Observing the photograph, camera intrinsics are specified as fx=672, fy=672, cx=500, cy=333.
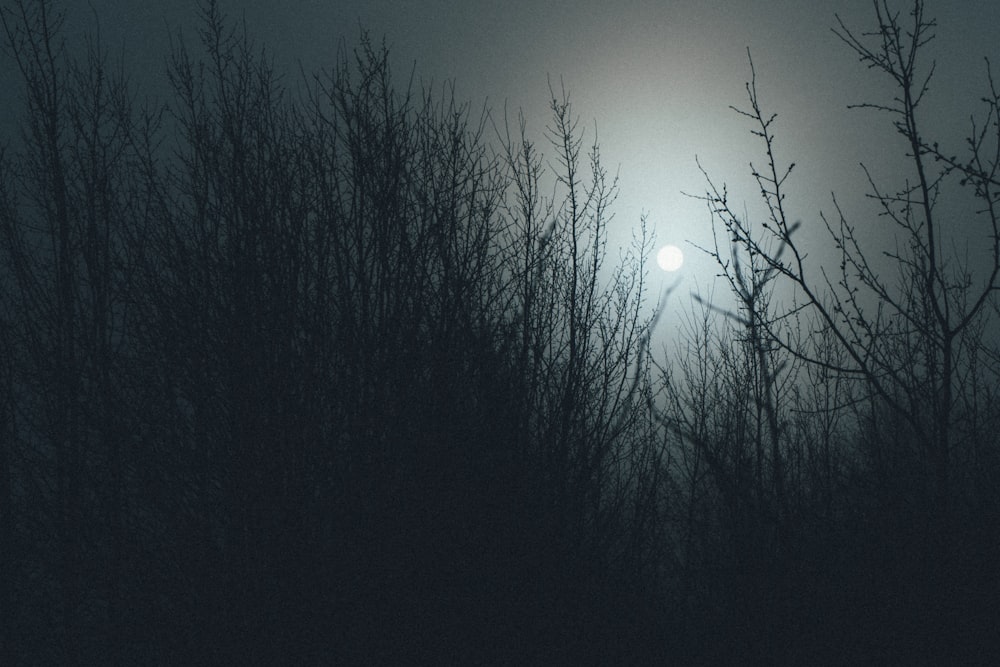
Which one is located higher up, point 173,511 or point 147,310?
point 147,310

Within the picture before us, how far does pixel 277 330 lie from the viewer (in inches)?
231

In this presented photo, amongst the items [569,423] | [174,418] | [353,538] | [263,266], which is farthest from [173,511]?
[569,423]

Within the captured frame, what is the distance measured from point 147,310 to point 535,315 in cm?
401

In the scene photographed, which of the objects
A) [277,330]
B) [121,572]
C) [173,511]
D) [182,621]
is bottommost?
[182,621]

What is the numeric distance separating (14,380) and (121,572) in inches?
159

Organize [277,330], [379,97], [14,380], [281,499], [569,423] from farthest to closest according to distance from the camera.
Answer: [14,380], [569,423], [379,97], [277,330], [281,499]

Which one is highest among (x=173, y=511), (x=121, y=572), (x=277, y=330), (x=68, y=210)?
(x=68, y=210)

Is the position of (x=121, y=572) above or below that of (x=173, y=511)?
below

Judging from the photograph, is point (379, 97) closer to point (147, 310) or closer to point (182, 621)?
point (147, 310)

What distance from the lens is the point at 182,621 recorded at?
570 cm

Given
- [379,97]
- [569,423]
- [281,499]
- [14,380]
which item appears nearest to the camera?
[281,499]

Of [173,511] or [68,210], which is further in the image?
[68,210]

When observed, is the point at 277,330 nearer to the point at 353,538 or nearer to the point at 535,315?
the point at 353,538

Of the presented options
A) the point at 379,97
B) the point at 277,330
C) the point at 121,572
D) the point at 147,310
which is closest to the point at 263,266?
the point at 277,330
